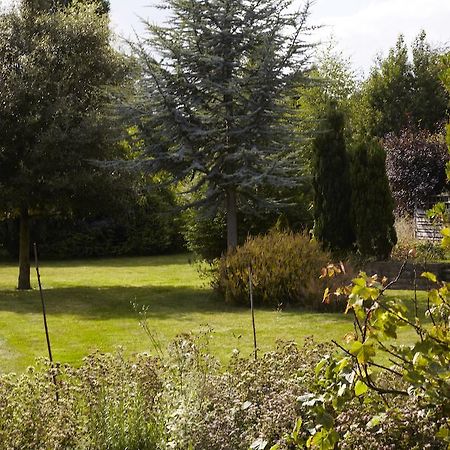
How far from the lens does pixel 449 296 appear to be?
3.20 metres

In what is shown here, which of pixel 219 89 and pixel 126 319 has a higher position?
pixel 219 89

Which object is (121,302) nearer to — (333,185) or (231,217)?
(231,217)

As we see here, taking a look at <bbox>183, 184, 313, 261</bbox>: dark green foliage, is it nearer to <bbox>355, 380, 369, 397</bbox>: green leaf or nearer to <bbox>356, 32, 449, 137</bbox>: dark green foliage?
<bbox>355, 380, 369, 397</bbox>: green leaf

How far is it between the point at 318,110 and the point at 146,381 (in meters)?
19.9

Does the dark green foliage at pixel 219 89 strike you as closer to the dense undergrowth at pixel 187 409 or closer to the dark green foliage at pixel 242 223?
the dark green foliage at pixel 242 223

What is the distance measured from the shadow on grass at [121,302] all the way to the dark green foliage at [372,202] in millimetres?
2941

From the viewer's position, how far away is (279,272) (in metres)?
11.4

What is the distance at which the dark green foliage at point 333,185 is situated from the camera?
46.4 feet

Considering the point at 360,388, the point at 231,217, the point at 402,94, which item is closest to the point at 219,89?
the point at 231,217

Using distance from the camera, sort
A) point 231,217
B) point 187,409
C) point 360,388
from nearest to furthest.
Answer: point 360,388 < point 187,409 < point 231,217

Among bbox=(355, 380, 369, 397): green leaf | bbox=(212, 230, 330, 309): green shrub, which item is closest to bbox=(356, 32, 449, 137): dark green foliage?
bbox=(212, 230, 330, 309): green shrub

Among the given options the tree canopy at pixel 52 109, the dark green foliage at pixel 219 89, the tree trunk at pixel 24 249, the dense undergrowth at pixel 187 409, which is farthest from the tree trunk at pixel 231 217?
the dense undergrowth at pixel 187 409

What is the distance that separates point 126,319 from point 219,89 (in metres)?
5.03

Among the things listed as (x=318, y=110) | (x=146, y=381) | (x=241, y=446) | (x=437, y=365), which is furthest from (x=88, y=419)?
(x=318, y=110)
